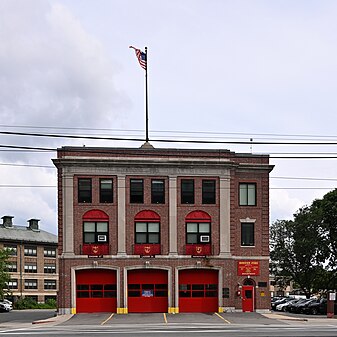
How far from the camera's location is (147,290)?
52.5m

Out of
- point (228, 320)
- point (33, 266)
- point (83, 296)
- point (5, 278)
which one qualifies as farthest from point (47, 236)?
point (228, 320)

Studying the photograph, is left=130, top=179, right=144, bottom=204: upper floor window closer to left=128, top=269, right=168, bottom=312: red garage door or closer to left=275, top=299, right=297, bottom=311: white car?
left=128, top=269, right=168, bottom=312: red garage door

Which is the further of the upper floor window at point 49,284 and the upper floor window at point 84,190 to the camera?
the upper floor window at point 49,284

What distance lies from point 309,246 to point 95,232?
37.2m

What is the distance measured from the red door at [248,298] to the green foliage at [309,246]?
21.3m

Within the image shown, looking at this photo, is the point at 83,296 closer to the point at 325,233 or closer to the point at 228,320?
the point at 228,320

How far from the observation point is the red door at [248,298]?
5284 centimetres

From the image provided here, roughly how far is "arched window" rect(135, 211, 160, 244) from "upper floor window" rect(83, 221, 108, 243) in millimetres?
2542

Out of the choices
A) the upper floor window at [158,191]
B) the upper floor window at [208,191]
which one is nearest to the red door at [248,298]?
the upper floor window at [208,191]

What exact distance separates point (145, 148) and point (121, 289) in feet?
37.6

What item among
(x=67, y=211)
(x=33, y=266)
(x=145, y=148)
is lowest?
(x=33, y=266)

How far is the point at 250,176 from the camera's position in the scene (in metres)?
54.2

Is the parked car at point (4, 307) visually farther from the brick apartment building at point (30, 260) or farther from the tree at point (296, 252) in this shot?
the tree at point (296, 252)

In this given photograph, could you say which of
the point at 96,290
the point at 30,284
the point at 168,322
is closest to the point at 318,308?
the point at 96,290
